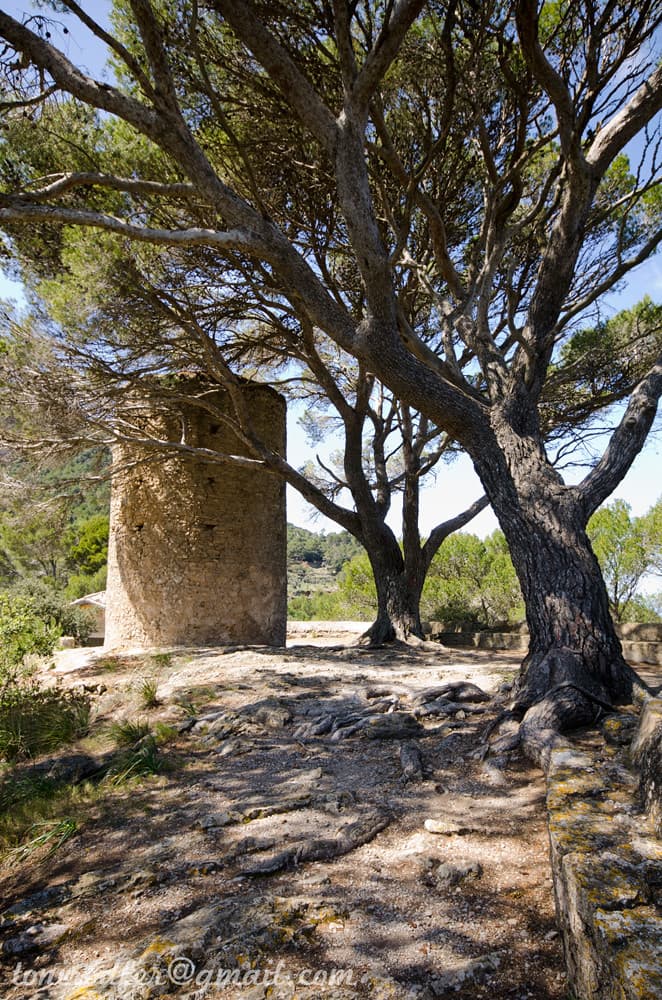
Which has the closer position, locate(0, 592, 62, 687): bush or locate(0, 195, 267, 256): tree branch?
locate(0, 195, 267, 256): tree branch

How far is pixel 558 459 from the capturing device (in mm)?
8258

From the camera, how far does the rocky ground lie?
1827 mm

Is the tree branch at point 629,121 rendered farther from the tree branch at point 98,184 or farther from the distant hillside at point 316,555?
the distant hillside at point 316,555

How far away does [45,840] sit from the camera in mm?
2893

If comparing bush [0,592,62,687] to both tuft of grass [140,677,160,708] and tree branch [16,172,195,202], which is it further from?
tree branch [16,172,195,202]

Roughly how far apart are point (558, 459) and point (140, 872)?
7.24m

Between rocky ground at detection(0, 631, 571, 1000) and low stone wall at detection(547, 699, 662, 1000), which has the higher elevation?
low stone wall at detection(547, 699, 662, 1000)

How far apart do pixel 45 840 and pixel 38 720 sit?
1957mm

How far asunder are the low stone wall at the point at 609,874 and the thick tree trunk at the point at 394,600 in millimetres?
5900

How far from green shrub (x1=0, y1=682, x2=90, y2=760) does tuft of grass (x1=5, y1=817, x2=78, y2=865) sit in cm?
135

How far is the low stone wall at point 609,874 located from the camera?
54.8 inches

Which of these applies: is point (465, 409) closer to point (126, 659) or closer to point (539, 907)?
point (539, 907)

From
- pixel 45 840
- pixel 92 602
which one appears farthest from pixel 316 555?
pixel 45 840

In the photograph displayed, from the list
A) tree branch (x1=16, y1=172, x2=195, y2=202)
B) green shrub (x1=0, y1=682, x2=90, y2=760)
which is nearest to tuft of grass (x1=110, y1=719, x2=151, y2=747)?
green shrub (x1=0, y1=682, x2=90, y2=760)
